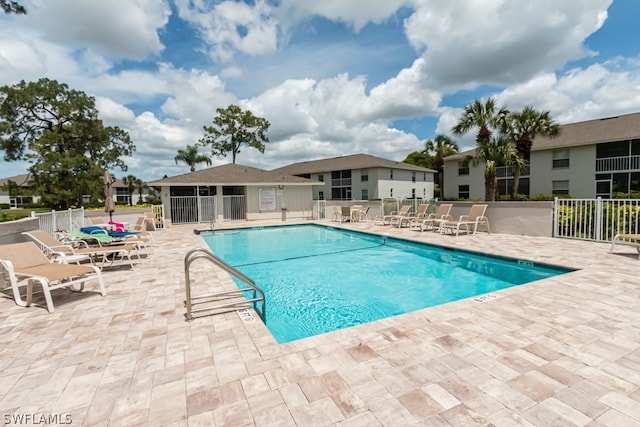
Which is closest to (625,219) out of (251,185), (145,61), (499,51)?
(499,51)

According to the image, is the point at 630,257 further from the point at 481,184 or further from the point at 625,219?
the point at 481,184

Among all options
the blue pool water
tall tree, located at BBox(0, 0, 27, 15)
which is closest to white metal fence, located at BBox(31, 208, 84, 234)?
the blue pool water

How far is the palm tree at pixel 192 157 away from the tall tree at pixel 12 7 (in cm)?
3056

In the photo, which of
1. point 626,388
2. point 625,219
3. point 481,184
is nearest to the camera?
point 626,388

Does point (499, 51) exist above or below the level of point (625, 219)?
above

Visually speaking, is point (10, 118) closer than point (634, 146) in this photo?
No

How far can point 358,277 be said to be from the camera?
23.8 feet

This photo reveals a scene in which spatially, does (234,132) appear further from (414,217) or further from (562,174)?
(562,174)

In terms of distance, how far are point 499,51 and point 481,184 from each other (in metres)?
17.2

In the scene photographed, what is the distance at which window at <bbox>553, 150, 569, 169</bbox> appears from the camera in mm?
22375

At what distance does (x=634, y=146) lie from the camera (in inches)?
782

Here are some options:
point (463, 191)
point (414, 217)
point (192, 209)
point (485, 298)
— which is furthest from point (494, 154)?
point (192, 209)

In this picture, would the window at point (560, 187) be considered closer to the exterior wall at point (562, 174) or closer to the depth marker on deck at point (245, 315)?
the exterior wall at point (562, 174)

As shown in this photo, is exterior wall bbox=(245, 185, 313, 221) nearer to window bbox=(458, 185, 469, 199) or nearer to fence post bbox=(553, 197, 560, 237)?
fence post bbox=(553, 197, 560, 237)
